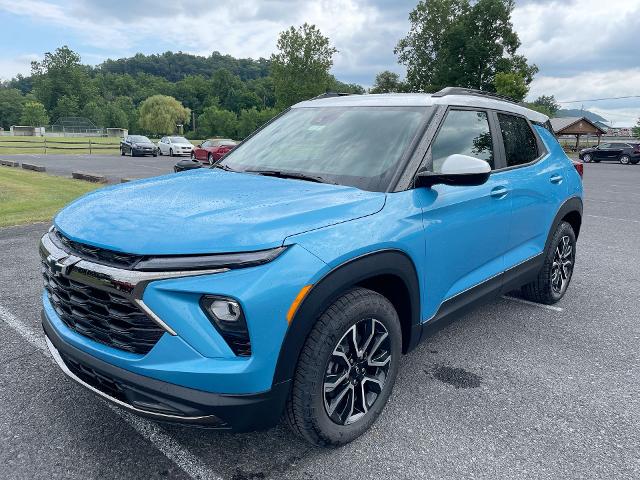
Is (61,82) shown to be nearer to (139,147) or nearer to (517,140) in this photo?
(139,147)

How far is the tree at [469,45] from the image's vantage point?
181ft

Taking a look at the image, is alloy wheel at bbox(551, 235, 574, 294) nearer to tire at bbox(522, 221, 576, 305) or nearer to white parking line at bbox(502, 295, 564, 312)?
tire at bbox(522, 221, 576, 305)

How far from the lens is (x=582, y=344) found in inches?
149

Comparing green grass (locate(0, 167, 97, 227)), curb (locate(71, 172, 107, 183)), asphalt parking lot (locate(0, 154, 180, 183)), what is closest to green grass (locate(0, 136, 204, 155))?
asphalt parking lot (locate(0, 154, 180, 183))

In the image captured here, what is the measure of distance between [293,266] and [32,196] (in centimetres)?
1047

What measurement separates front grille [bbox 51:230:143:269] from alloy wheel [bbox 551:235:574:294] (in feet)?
12.1

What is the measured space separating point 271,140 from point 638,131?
94.1m

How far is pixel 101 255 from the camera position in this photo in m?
2.09

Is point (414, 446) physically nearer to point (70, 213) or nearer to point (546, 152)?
point (70, 213)

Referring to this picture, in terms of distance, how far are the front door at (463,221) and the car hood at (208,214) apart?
1.50ft

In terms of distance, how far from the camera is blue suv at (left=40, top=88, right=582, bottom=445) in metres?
1.94

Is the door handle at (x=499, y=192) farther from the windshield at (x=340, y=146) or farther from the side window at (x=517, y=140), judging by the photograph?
the windshield at (x=340, y=146)

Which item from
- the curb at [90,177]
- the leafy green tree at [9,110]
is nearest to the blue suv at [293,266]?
the curb at [90,177]

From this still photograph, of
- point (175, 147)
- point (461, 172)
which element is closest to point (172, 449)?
point (461, 172)
